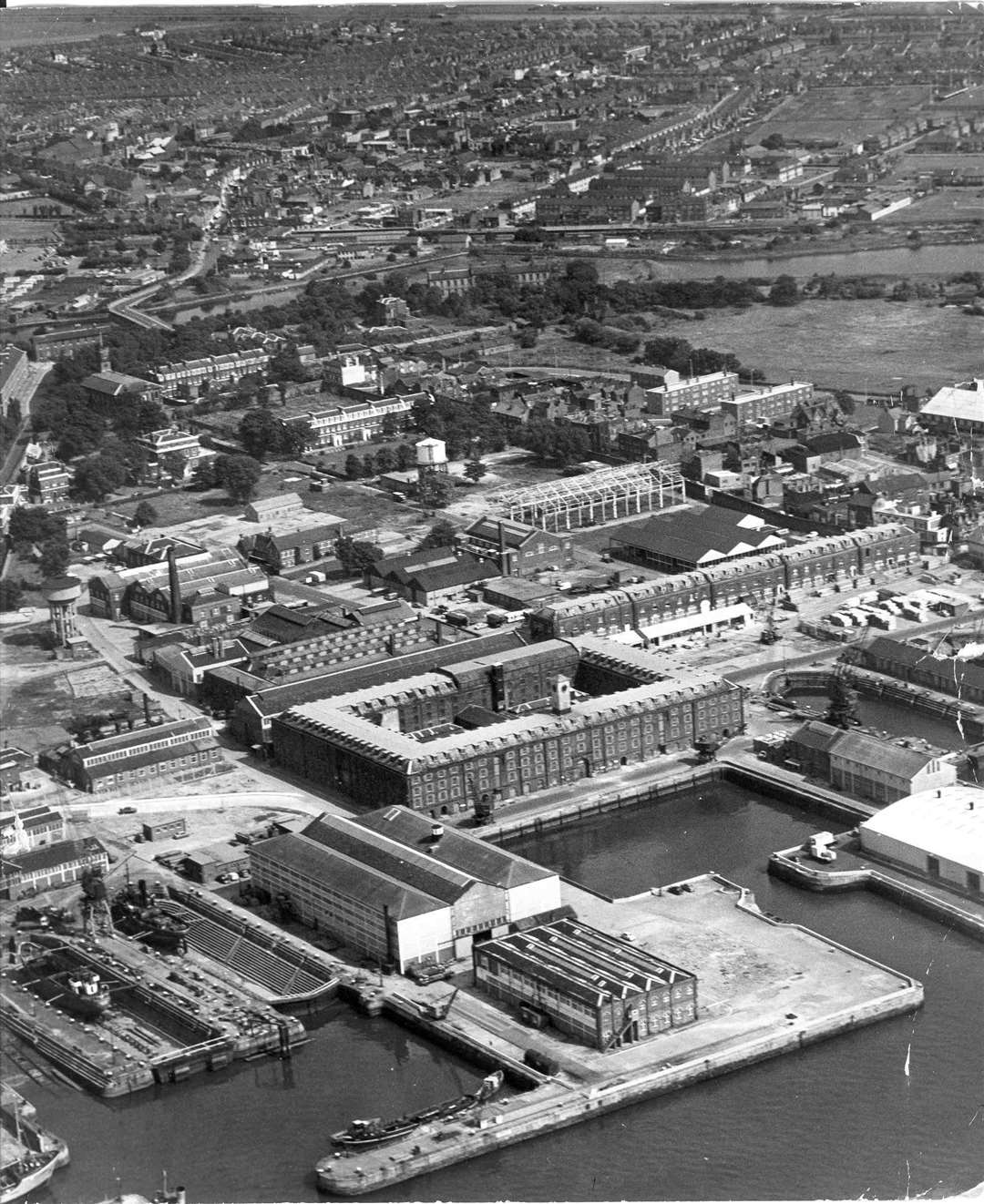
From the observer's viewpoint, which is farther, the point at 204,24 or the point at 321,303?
the point at 204,24

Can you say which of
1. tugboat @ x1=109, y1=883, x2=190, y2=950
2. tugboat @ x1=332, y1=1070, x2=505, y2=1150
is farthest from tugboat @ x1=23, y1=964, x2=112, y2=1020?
tugboat @ x1=332, y1=1070, x2=505, y2=1150

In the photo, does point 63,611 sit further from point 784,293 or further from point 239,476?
point 784,293

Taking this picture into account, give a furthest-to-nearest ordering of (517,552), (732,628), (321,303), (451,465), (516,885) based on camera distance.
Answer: (321,303), (451,465), (517,552), (732,628), (516,885)

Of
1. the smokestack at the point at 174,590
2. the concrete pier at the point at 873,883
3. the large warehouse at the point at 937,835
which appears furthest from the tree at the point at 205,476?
the large warehouse at the point at 937,835

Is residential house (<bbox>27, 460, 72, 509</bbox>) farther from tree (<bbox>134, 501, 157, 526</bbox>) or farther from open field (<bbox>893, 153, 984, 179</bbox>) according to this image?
open field (<bbox>893, 153, 984, 179</bbox>)

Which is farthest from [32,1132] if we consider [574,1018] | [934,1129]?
[934,1129]

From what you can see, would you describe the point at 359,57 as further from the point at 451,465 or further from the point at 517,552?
the point at 517,552
